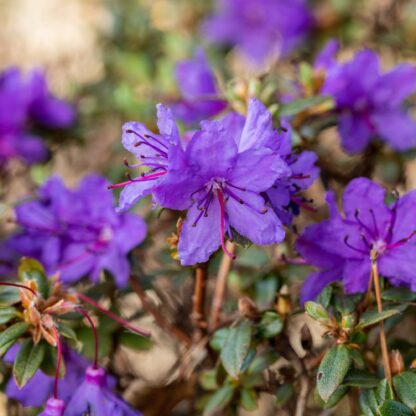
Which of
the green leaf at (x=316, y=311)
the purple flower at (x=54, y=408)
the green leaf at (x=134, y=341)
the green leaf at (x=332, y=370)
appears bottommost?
the green leaf at (x=134, y=341)

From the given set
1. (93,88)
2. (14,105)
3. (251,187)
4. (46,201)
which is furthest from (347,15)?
(251,187)

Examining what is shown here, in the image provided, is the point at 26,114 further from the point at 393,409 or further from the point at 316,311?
the point at 393,409

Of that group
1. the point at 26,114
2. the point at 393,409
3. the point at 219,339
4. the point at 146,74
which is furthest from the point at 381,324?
the point at 146,74

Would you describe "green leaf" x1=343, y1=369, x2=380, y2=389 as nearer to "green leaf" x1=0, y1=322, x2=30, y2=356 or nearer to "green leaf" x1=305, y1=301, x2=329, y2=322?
"green leaf" x1=305, y1=301, x2=329, y2=322

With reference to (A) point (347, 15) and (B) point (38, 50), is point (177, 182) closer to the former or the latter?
(A) point (347, 15)

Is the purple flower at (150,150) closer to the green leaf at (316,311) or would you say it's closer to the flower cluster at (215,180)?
the flower cluster at (215,180)

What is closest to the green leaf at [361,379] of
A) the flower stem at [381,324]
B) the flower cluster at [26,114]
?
the flower stem at [381,324]
